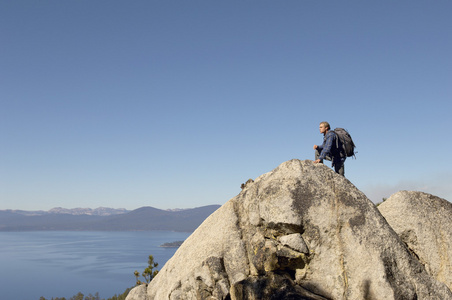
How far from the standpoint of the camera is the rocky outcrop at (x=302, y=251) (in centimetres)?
1028

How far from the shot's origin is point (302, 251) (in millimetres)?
10945

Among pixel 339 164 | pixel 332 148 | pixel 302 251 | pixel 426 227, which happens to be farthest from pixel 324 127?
pixel 302 251

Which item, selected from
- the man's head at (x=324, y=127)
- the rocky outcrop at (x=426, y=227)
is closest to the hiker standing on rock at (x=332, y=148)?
the man's head at (x=324, y=127)

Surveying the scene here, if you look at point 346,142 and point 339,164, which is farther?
point 339,164

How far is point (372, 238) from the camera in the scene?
10.7 m

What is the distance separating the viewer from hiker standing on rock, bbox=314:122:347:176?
1339cm

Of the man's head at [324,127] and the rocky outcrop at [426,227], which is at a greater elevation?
the man's head at [324,127]

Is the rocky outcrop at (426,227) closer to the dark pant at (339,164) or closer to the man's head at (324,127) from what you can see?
the dark pant at (339,164)

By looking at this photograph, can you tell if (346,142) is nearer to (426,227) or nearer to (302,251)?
(426,227)

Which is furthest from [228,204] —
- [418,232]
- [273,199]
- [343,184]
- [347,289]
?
[418,232]

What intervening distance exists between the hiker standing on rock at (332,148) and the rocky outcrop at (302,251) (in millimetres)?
1287

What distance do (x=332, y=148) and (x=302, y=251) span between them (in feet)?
16.1

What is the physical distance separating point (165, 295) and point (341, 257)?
667cm

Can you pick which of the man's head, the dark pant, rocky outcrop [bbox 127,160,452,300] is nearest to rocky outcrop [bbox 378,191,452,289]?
rocky outcrop [bbox 127,160,452,300]
